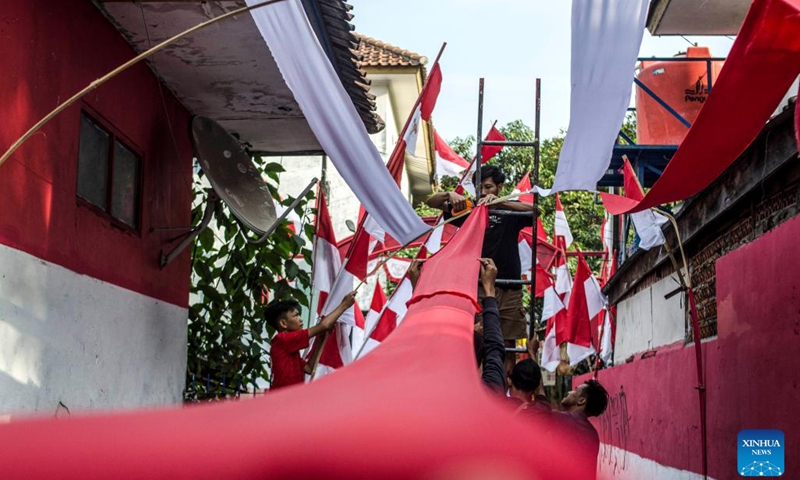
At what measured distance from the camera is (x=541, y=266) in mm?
13945

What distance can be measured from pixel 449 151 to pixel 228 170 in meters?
3.35

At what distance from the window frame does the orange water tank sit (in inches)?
251

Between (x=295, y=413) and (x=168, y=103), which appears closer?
(x=295, y=413)

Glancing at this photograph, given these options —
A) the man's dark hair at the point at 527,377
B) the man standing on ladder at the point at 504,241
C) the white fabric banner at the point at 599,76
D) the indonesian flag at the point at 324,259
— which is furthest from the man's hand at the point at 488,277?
the indonesian flag at the point at 324,259

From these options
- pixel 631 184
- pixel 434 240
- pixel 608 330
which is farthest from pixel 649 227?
pixel 608 330

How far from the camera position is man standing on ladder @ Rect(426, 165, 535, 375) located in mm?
6477

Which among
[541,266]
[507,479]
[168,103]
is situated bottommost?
[507,479]

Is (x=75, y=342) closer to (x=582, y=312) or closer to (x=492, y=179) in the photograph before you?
(x=492, y=179)

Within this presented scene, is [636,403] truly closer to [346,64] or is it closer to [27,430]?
[346,64]

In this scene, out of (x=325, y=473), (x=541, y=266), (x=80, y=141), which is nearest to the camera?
(x=325, y=473)

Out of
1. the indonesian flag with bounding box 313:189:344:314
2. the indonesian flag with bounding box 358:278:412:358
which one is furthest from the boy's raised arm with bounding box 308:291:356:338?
the indonesian flag with bounding box 313:189:344:314

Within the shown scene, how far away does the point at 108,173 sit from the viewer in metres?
6.56

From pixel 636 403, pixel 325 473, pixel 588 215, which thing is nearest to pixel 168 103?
pixel 636 403

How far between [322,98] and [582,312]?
7028 mm
